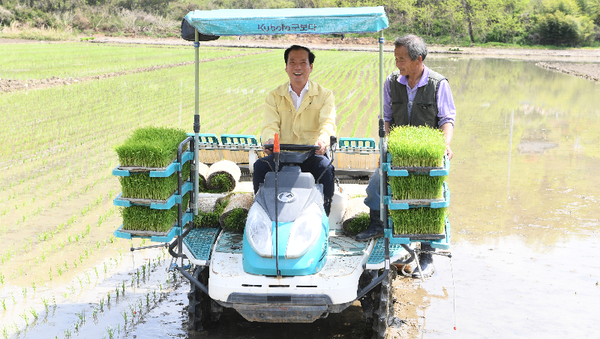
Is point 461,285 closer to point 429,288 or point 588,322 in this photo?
point 429,288

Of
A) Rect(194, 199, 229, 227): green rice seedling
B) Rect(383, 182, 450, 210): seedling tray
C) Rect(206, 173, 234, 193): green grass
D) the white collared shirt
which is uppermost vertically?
the white collared shirt

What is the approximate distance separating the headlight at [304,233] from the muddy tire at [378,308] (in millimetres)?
599

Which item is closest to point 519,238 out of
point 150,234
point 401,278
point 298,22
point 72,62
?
point 401,278

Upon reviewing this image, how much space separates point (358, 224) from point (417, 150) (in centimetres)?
113

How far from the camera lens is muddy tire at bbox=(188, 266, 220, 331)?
4.39m

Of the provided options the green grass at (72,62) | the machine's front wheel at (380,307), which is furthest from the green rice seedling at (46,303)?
the green grass at (72,62)

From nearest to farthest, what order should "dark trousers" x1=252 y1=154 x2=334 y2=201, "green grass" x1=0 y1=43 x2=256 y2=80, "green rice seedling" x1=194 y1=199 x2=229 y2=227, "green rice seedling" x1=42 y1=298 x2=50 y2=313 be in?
"dark trousers" x1=252 y1=154 x2=334 y2=201 → "green rice seedling" x1=42 y1=298 x2=50 y2=313 → "green rice seedling" x1=194 y1=199 x2=229 y2=227 → "green grass" x1=0 y1=43 x2=256 y2=80

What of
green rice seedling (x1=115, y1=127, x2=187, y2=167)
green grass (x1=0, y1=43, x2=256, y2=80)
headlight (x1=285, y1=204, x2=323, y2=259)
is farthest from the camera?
green grass (x1=0, y1=43, x2=256, y2=80)

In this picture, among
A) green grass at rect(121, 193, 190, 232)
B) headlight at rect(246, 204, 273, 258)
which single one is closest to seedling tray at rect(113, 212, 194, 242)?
green grass at rect(121, 193, 190, 232)

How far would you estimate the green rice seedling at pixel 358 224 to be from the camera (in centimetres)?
499

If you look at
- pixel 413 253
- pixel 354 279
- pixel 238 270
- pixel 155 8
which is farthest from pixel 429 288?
pixel 155 8

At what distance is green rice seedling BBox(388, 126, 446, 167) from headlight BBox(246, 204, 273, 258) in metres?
0.94

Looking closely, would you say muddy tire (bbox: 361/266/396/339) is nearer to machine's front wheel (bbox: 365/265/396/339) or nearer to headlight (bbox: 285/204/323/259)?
machine's front wheel (bbox: 365/265/396/339)

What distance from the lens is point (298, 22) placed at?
416 cm
